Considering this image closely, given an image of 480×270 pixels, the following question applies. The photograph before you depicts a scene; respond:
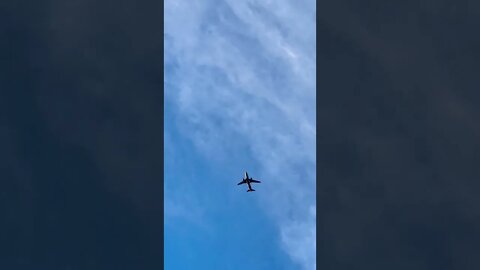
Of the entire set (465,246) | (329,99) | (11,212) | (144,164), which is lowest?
(465,246)

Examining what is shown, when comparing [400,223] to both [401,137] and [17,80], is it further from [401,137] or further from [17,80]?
[17,80]

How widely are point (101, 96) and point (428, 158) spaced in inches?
561

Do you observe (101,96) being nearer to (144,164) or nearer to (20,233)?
(144,164)

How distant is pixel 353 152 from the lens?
24.7 meters

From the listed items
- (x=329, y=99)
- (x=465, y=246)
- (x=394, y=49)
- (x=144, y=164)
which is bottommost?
(x=465, y=246)

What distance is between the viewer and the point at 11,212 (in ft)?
79.3

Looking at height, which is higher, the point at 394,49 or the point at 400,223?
the point at 394,49

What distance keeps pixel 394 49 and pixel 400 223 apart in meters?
7.52

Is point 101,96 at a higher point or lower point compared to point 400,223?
higher

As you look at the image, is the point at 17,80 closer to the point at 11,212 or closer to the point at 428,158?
the point at 11,212

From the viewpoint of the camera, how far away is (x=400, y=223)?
79.7ft

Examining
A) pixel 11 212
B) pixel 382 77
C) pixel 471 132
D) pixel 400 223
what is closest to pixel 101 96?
pixel 11 212

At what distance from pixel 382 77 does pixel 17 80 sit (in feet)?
51.3

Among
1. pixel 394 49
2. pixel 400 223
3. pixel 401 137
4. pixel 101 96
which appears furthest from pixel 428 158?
pixel 101 96
